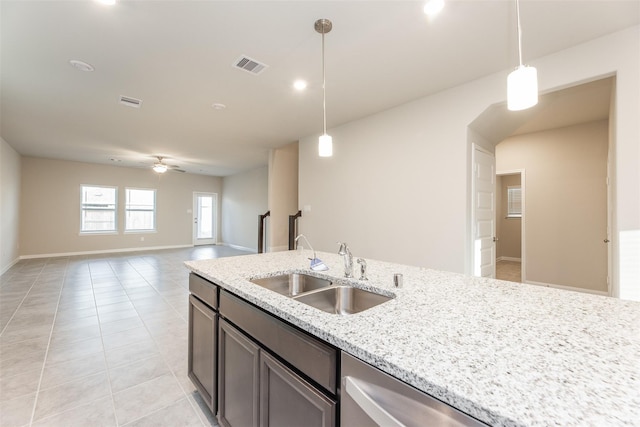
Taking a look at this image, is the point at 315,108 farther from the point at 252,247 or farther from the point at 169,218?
the point at 169,218

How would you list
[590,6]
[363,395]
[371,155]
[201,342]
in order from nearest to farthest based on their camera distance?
[363,395], [201,342], [590,6], [371,155]

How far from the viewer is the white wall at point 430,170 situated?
2244 millimetres

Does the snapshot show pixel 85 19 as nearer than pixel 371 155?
Yes

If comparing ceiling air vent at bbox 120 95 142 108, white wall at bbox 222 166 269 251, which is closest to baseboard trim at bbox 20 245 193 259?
white wall at bbox 222 166 269 251

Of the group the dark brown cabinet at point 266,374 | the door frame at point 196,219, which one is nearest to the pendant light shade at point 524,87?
the dark brown cabinet at point 266,374

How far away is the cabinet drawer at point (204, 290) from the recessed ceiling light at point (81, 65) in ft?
8.05

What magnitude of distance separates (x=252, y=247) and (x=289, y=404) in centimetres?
818

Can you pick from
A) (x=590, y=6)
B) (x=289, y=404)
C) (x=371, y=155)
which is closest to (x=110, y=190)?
(x=371, y=155)

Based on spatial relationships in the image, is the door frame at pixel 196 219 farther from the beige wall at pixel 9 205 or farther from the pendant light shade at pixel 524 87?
the pendant light shade at pixel 524 87

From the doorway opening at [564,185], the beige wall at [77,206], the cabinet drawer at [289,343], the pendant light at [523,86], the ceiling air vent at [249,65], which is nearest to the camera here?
the cabinet drawer at [289,343]

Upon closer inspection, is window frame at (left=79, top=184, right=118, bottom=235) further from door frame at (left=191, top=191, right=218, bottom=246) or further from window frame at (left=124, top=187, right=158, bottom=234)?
door frame at (left=191, top=191, right=218, bottom=246)

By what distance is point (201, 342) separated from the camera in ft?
6.00

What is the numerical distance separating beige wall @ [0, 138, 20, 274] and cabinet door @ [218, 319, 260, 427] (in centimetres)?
669

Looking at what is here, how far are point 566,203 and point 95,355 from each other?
6.82 metres
